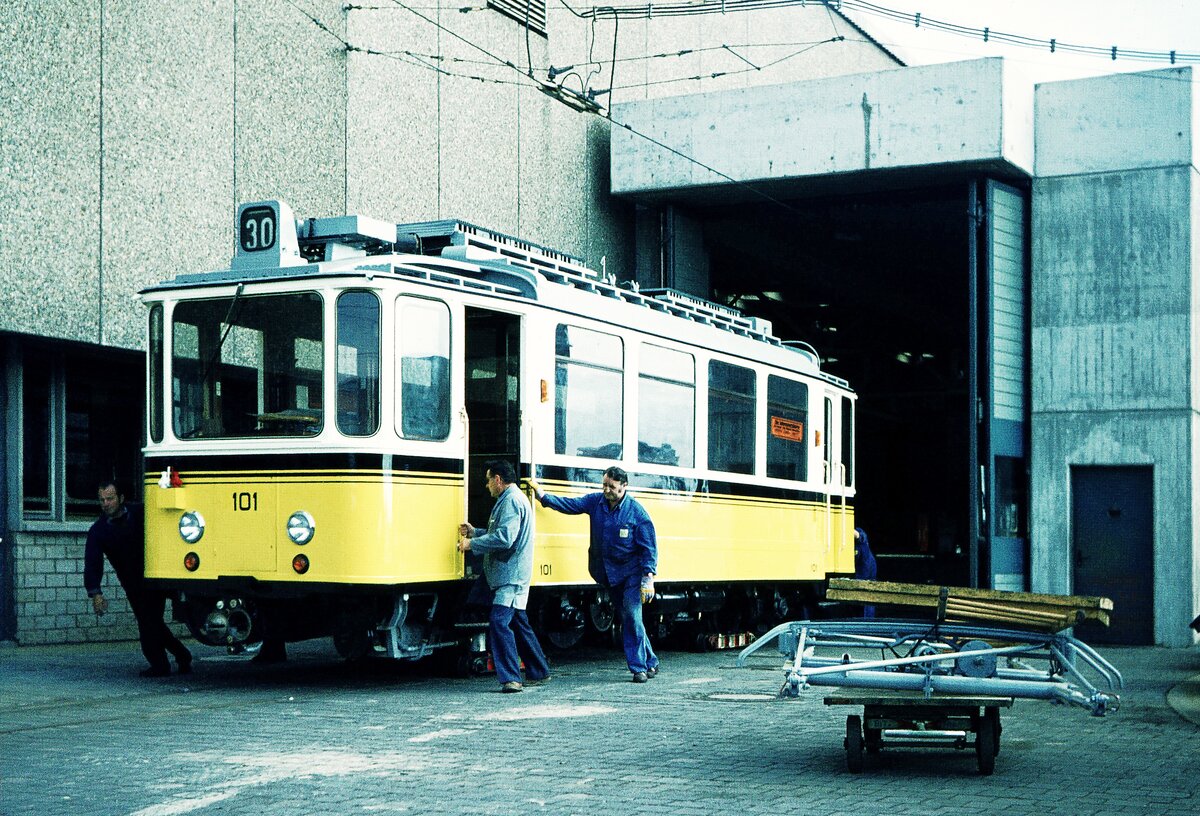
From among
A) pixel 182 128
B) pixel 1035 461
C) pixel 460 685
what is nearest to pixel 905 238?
pixel 1035 461

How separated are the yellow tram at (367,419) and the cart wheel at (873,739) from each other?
3.96 m

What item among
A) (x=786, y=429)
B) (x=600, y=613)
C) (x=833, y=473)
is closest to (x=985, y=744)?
(x=600, y=613)

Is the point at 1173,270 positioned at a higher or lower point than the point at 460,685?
higher

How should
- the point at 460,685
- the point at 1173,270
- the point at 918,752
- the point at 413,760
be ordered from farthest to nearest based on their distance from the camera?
1. the point at 1173,270
2. the point at 460,685
3. the point at 918,752
4. the point at 413,760

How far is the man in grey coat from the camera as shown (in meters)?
11.3

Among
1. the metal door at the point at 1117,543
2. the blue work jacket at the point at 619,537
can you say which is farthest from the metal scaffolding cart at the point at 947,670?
the metal door at the point at 1117,543

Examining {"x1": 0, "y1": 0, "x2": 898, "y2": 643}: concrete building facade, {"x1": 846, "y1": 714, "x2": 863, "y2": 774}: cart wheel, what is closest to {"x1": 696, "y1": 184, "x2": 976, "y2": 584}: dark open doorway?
{"x1": 0, "y1": 0, "x2": 898, "y2": 643}: concrete building facade

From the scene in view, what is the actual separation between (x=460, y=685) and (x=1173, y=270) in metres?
12.7

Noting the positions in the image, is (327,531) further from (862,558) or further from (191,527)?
(862,558)

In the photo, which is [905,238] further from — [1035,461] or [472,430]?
[472,430]

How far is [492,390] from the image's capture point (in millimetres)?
12312

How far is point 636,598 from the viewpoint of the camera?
12.7 metres

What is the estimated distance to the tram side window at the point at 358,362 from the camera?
11.0 metres

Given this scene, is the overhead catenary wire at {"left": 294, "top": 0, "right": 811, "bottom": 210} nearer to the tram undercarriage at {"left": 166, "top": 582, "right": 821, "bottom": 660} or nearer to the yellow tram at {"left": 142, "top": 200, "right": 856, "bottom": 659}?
the yellow tram at {"left": 142, "top": 200, "right": 856, "bottom": 659}
